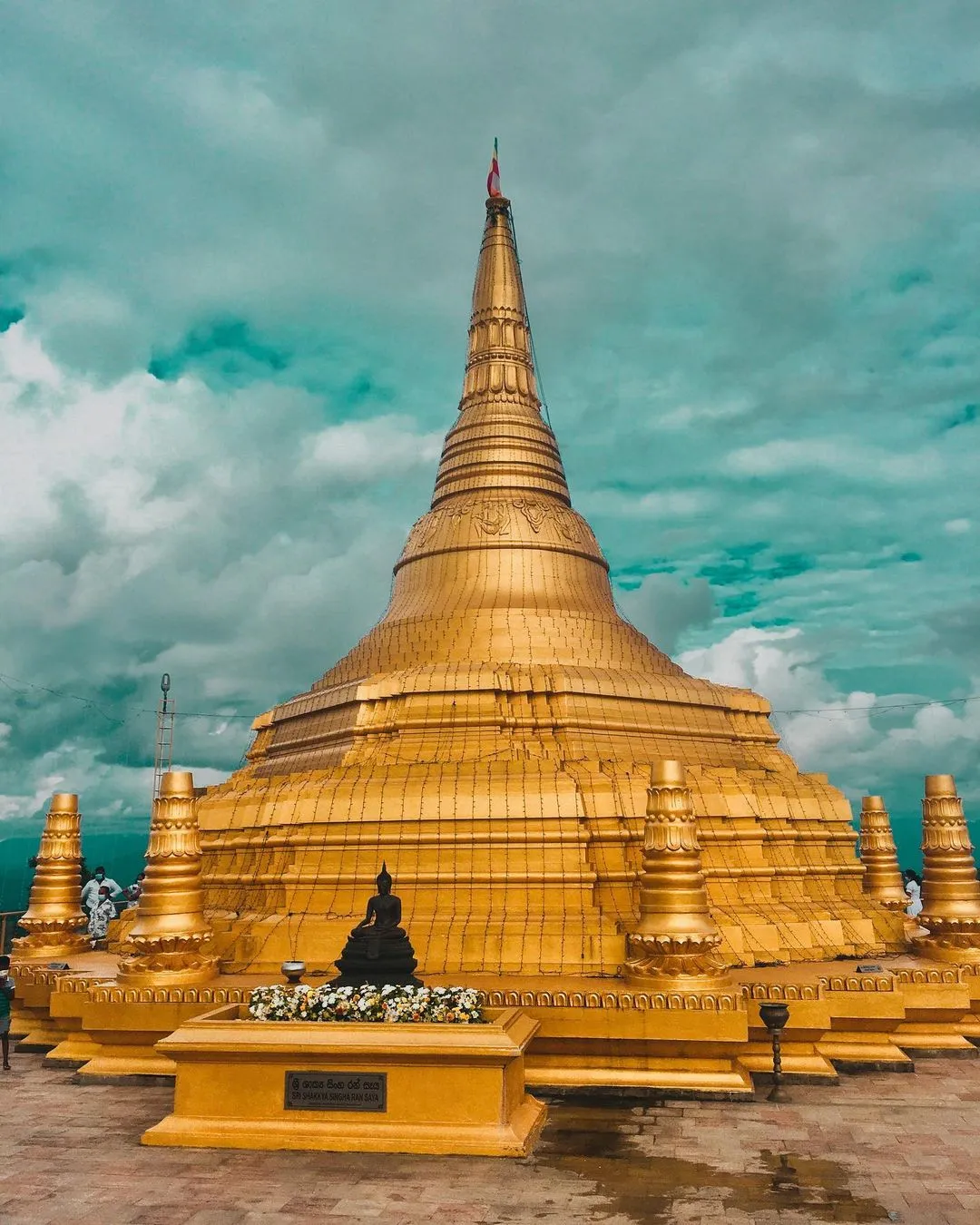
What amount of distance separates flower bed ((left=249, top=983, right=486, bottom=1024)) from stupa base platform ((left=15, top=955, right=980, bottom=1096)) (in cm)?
176

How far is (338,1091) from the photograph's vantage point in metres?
12.1

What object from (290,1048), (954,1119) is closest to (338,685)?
(290,1048)

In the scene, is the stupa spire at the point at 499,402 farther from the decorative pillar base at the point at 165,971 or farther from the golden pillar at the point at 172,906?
the decorative pillar base at the point at 165,971

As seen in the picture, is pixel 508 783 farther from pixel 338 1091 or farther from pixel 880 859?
pixel 880 859

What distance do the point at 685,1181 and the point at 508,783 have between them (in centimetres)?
826

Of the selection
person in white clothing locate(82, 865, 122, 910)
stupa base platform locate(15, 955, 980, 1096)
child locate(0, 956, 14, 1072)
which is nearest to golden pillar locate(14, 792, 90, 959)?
child locate(0, 956, 14, 1072)

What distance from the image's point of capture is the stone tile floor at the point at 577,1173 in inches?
392

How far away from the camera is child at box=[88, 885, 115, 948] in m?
25.2

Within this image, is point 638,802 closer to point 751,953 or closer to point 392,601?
point 751,953

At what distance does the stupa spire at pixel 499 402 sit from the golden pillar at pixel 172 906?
1260 centimetres

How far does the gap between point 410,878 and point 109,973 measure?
5.62m

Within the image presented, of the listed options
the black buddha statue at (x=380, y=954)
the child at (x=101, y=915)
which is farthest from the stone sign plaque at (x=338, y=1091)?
the child at (x=101, y=915)

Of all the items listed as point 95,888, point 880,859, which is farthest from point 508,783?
point 95,888

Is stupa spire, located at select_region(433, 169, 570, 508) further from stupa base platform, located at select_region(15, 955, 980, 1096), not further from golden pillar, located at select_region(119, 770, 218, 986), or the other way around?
stupa base platform, located at select_region(15, 955, 980, 1096)
